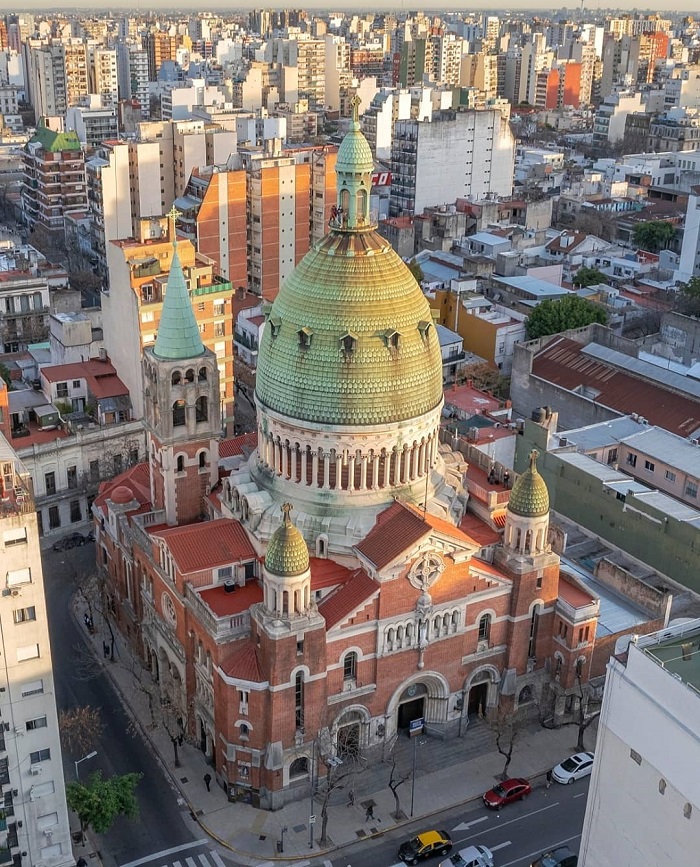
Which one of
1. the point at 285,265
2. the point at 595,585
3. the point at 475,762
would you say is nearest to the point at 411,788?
the point at 475,762

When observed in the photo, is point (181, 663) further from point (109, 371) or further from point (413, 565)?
point (109, 371)

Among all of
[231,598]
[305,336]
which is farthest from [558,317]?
[231,598]

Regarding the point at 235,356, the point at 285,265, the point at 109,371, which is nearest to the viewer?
the point at 109,371

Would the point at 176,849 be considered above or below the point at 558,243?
below

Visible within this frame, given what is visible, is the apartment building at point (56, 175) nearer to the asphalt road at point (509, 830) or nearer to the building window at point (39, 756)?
the building window at point (39, 756)

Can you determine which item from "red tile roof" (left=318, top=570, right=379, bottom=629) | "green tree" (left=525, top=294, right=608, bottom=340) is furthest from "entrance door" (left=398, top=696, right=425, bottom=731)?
"green tree" (left=525, top=294, right=608, bottom=340)

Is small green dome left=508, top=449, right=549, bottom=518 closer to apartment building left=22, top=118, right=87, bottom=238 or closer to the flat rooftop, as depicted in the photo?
the flat rooftop

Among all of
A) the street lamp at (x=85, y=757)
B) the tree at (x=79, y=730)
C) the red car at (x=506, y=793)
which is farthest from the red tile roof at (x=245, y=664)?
the red car at (x=506, y=793)
